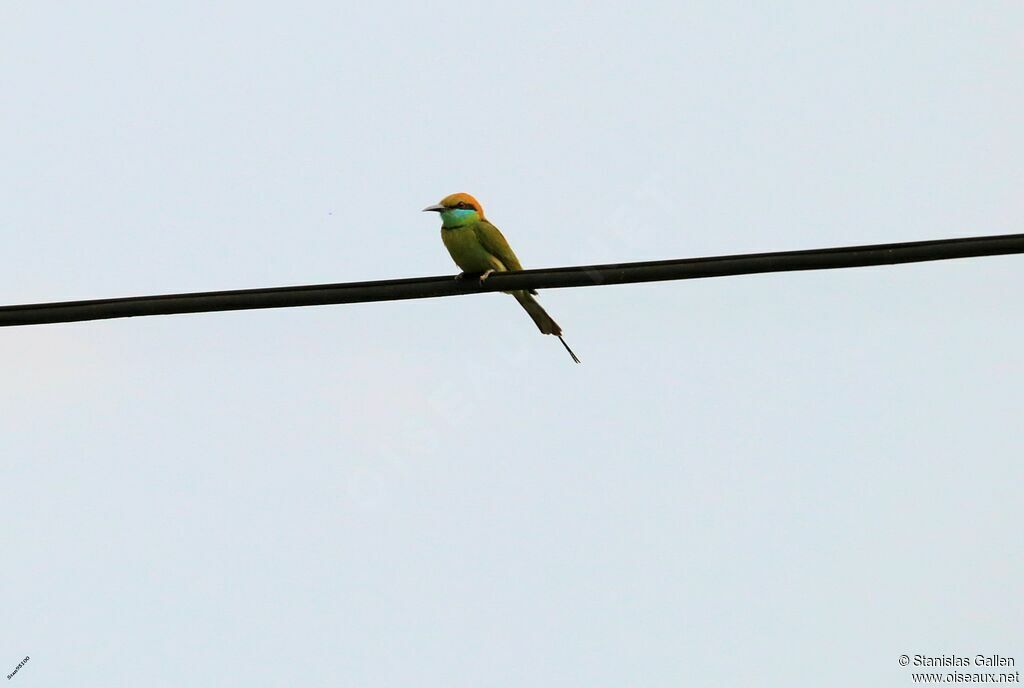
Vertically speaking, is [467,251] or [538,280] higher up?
[467,251]

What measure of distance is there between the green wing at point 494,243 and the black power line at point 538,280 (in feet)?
7.53

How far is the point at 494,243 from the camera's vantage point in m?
7.48

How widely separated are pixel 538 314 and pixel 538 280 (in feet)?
7.00

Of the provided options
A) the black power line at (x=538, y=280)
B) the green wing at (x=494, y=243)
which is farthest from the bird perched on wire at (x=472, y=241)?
the black power line at (x=538, y=280)

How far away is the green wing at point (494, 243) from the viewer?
747 cm

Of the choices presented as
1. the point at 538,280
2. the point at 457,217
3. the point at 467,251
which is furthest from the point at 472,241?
the point at 538,280

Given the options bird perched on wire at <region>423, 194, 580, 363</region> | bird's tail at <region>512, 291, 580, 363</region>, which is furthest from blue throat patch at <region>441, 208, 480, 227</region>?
bird's tail at <region>512, 291, 580, 363</region>

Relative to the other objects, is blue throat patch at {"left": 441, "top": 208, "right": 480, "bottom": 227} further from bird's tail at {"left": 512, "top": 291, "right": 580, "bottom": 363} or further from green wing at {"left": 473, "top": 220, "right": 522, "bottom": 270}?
bird's tail at {"left": 512, "top": 291, "right": 580, "bottom": 363}

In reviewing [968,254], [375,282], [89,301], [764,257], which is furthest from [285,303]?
[968,254]

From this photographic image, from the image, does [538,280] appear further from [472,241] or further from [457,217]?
[457,217]

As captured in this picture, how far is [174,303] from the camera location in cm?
479

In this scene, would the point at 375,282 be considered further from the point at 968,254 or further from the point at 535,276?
the point at 968,254

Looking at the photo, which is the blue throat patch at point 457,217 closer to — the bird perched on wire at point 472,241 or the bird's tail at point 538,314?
the bird perched on wire at point 472,241

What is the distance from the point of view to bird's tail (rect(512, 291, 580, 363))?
279 inches
